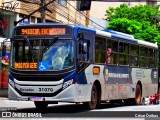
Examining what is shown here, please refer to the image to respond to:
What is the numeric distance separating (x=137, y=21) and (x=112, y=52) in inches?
1244

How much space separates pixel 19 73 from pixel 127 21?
31.5 m

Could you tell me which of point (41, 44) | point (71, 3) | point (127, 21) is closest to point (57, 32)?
point (41, 44)

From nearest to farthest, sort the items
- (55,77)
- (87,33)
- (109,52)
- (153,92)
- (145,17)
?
(55,77), (87,33), (109,52), (153,92), (145,17)

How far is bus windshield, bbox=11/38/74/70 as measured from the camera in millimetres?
17078

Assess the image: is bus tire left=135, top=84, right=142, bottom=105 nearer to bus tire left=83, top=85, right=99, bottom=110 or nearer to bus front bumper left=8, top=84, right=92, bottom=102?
bus tire left=83, top=85, right=99, bottom=110

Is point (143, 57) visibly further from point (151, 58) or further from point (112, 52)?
point (112, 52)

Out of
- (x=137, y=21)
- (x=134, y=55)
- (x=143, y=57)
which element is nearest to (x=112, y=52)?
(x=134, y=55)

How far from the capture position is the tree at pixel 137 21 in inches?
1893

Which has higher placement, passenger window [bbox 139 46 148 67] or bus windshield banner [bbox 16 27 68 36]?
bus windshield banner [bbox 16 27 68 36]

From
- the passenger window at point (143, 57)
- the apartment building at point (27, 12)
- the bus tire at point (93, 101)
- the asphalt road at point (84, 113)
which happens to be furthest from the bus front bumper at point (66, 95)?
the apartment building at point (27, 12)

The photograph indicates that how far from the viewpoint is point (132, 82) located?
76.7ft

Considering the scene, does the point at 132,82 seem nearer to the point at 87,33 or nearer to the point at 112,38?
the point at 112,38

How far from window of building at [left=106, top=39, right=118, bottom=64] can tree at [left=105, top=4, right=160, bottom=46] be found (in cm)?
2671

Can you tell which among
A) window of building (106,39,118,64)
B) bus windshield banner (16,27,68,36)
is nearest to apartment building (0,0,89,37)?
window of building (106,39,118,64)
